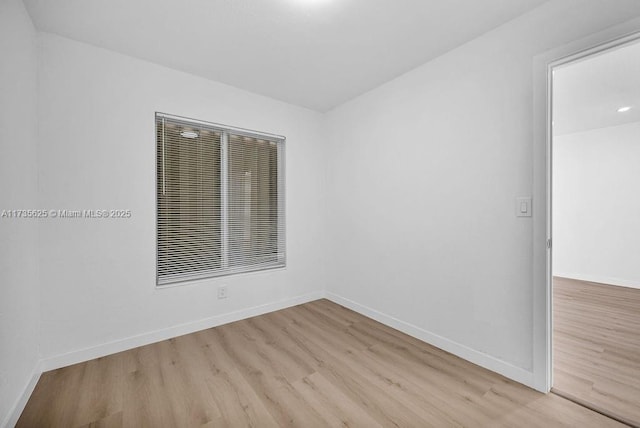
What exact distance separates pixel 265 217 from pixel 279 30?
2.01 meters

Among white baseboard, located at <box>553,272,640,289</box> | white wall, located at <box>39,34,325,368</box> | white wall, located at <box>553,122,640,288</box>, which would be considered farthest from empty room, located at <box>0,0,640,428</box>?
white wall, located at <box>553,122,640,288</box>

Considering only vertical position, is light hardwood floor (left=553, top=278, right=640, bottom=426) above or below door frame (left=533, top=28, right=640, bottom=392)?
below

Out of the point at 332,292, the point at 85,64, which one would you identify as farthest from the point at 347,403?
the point at 85,64

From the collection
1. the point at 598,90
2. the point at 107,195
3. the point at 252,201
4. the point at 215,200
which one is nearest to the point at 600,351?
the point at 598,90

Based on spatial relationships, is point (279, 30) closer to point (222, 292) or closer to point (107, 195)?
point (107, 195)

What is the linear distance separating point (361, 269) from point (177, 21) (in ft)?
9.54

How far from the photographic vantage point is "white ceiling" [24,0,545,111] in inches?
71.4

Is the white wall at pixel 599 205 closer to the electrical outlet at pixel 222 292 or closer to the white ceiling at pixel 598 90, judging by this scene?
the white ceiling at pixel 598 90

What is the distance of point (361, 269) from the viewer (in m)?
3.24

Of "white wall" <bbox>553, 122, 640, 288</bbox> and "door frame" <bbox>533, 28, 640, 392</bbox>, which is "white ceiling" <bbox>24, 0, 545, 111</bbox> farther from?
"white wall" <bbox>553, 122, 640, 288</bbox>

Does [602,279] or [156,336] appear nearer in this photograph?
[156,336]

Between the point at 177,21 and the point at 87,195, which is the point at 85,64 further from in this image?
the point at 87,195

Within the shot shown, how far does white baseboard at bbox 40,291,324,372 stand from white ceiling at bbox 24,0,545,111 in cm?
254

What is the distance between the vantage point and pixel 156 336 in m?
2.51
